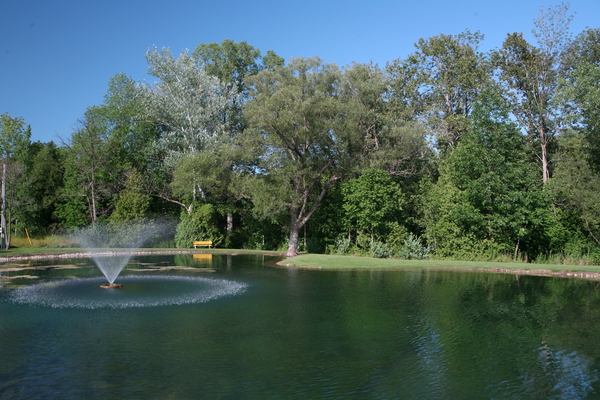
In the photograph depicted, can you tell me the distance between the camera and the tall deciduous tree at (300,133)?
Answer: 29578 millimetres

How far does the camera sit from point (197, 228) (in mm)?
36500

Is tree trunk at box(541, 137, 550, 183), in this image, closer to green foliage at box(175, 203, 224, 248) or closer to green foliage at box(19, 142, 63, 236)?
A: green foliage at box(175, 203, 224, 248)

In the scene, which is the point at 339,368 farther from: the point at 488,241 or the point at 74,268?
the point at 488,241

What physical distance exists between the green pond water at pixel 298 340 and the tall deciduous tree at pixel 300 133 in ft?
44.8

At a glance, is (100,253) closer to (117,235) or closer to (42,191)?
(117,235)

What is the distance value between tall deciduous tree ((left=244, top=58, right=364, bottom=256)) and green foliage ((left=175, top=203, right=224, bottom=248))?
250 inches

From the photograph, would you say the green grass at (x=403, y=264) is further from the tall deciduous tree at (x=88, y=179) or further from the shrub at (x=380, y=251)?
the tall deciduous tree at (x=88, y=179)

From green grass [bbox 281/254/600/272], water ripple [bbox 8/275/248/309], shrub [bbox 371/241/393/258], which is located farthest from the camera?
shrub [bbox 371/241/393/258]

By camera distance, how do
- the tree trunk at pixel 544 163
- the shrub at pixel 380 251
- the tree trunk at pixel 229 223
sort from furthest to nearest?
the tree trunk at pixel 229 223 < the tree trunk at pixel 544 163 < the shrub at pixel 380 251

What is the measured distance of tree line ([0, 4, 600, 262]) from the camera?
27500 mm

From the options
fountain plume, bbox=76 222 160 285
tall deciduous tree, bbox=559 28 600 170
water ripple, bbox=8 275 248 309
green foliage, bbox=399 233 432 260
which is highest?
tall deciduous tree, bbox=559 28 600 170

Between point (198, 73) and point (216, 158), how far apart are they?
425 inches

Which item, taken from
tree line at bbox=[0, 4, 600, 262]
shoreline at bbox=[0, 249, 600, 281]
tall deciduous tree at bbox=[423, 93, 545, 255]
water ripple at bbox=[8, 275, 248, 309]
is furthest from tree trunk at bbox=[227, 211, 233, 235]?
water ripple at bbox=[8, 275, 248, 309]

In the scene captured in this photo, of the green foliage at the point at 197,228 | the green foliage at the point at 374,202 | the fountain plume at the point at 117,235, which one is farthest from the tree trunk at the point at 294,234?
the fountain plume at the point at 117,235
